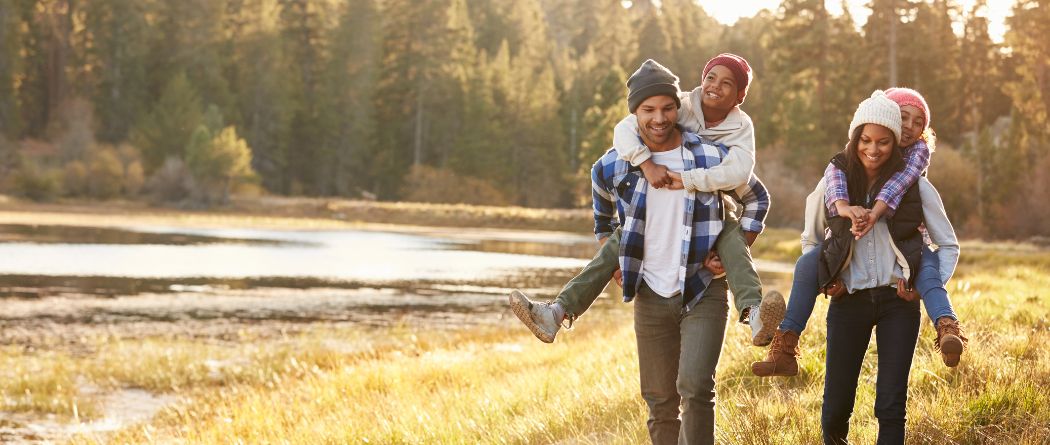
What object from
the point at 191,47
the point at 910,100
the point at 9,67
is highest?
the point at 191,47

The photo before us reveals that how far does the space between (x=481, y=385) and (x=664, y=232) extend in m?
5.84

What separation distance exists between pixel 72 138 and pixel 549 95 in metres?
33.8

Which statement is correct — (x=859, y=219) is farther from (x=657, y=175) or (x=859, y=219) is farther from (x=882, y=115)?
(x=657, y=175)

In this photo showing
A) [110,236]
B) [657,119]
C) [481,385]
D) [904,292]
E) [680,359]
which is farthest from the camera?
[110,236]

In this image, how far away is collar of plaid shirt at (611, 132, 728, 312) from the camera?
4.28 metres

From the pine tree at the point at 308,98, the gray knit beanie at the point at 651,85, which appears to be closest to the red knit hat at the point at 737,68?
the gray knit beanie at the point at 651,85

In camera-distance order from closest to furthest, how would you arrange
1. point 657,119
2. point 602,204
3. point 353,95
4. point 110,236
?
point 657,119 < point 602,204 < point 110,236 < point 353,95

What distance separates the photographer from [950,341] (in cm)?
382

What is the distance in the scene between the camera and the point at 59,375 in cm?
1234

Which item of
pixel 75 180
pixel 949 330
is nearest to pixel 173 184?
pixel 75 180

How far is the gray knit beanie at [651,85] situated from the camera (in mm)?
4316

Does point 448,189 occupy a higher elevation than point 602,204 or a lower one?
lower

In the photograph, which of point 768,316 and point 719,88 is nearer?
point 768,316

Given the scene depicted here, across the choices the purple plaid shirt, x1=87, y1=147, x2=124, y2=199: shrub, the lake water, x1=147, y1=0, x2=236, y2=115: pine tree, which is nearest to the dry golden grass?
the purple plaid shirt
